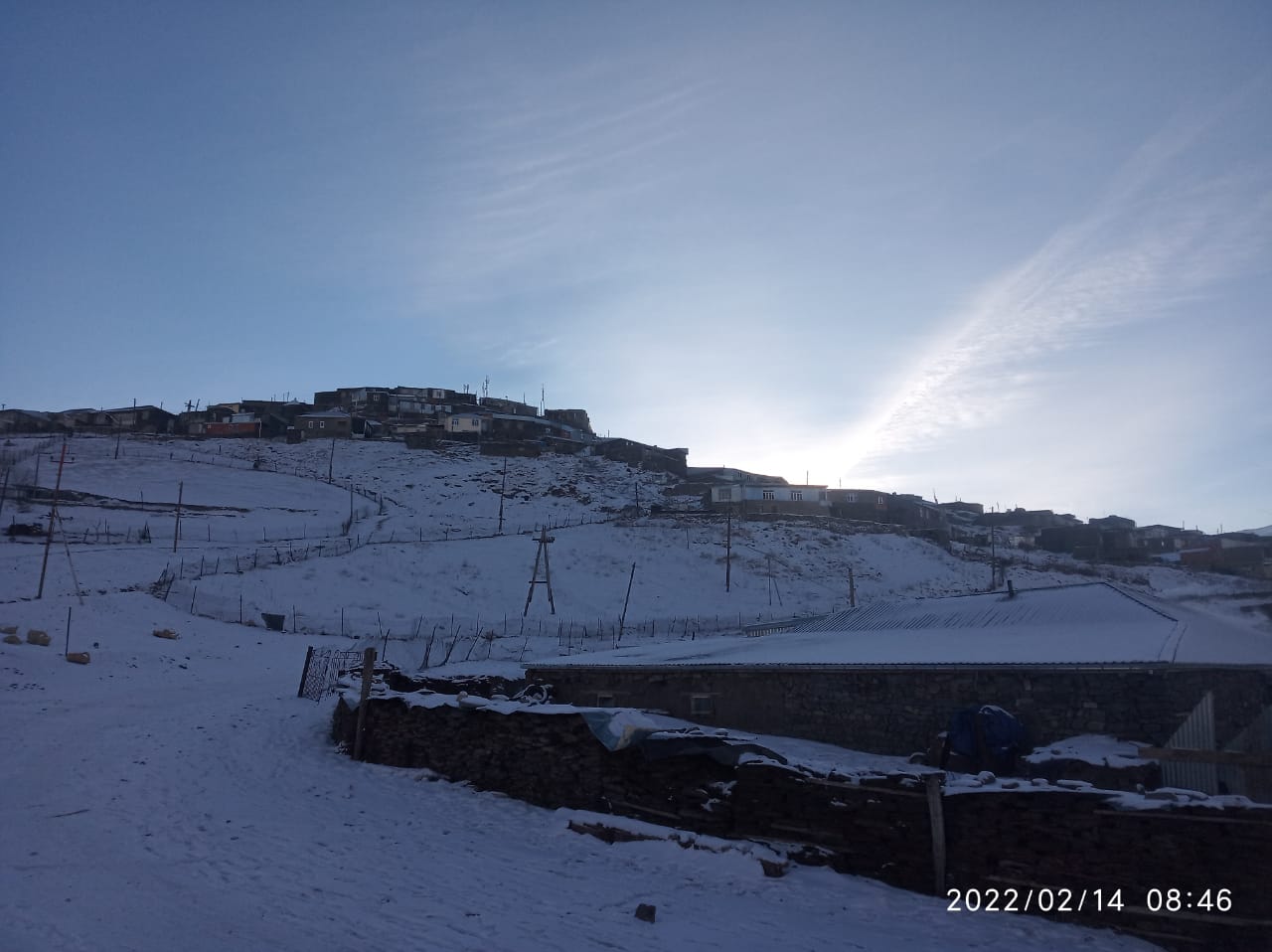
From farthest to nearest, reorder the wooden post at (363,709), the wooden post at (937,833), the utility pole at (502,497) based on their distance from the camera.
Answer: the utility pole at (502,497), the wooden post at (363,709), the wooden post at (937,833)

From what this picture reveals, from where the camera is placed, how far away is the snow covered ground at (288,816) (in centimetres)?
896

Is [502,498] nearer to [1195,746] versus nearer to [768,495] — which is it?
[768,495]

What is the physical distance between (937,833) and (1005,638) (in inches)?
426

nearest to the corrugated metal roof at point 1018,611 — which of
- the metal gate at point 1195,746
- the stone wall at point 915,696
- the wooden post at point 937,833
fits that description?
the metal gate at point 1195,746

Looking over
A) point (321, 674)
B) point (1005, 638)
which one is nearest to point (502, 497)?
point (321, 674)

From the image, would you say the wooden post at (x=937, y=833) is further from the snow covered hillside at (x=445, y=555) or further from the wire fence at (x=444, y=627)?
the snow covered hillside at (x=445, y=555)

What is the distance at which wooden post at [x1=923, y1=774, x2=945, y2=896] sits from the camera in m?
10.0

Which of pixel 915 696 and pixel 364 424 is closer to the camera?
pixel 915 696

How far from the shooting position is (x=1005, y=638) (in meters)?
19.7

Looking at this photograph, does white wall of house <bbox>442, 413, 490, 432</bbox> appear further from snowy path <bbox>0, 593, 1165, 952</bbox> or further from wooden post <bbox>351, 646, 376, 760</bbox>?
wooden post <bbox>351, 646, 376, 760</bbox>

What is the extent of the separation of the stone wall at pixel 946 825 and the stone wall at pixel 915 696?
23.5 feet

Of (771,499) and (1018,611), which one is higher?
(771,499)

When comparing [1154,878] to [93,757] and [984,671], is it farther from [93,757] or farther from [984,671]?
[93,757]

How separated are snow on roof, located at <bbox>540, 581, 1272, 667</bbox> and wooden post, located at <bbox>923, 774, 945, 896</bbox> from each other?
24.2 feet
